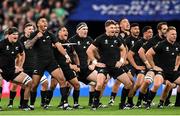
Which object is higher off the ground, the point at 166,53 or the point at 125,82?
the point at 166,53

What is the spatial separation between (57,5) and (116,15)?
2.73m

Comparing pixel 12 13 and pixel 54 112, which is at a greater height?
pixel 12 13

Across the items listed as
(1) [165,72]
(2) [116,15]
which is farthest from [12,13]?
(1) [165,72]

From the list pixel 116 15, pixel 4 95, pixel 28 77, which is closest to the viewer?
pixel 28 77

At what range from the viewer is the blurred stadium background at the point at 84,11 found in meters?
30.0

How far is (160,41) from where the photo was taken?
2128 centimetres

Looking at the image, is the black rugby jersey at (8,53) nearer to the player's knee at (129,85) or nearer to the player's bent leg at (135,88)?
the player's knee at (129,85)

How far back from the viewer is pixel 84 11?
30219 mm

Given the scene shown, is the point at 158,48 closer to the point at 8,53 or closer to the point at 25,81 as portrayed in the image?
the point at 25,81

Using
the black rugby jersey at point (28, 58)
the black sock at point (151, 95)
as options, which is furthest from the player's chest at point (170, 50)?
the black rugby jersey at point (28, 58)

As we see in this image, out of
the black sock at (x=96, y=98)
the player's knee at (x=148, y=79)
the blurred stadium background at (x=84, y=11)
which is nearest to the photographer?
the black sock at (x=96, y=98)

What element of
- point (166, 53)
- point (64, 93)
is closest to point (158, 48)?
point (166, 53)

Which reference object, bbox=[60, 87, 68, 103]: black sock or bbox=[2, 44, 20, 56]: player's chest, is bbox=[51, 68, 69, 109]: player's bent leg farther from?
bbox=[2, 44, 20, 56]: player's chest

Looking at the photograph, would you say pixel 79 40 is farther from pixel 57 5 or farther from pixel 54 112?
pixel 57 5
